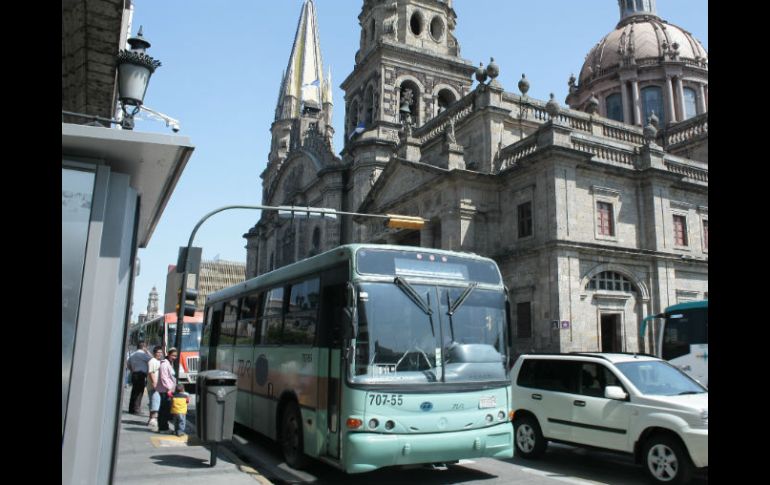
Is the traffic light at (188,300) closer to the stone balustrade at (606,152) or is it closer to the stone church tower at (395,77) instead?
the stone balustrade at (606,152)

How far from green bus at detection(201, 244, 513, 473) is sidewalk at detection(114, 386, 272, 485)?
1058 millimetres

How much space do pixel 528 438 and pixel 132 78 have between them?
8.39m

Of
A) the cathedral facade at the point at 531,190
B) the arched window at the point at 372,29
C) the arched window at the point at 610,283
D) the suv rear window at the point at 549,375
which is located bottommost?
the suv rear window at the point at 549,375

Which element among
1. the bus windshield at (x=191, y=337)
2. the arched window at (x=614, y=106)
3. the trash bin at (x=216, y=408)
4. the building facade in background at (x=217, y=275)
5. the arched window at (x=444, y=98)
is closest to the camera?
the trash bin at (x=216, y=408)

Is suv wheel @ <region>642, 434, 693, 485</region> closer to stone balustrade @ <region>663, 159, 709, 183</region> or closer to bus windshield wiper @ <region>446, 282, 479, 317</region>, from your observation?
bus windshield wiper @ <region>446, 282, 479, 317</region>

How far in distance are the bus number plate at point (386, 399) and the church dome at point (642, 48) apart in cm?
4516

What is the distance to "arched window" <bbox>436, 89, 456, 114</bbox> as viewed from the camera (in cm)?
4097

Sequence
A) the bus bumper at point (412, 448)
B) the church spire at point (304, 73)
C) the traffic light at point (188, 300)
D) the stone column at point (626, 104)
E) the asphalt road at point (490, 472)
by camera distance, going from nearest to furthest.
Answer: the bus bumper at point (412, 448) → the asphalt road at point (490, 472) → the traffic light at point (188, 300) → the stone column at point (626, 104) → the church spire at point (304, 73)

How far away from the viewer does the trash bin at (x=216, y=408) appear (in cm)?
868

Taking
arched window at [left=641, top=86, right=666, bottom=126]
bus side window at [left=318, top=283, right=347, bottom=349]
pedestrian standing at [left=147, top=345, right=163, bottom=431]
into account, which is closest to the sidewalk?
pedestrian standing at [left=147, top=345, right=163, bottom=431]

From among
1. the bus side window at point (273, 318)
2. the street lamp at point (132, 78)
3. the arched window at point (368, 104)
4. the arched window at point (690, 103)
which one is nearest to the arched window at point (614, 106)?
the arched window at point (690, 103)

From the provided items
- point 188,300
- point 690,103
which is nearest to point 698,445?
point 188,300

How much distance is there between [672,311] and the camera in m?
16.9
